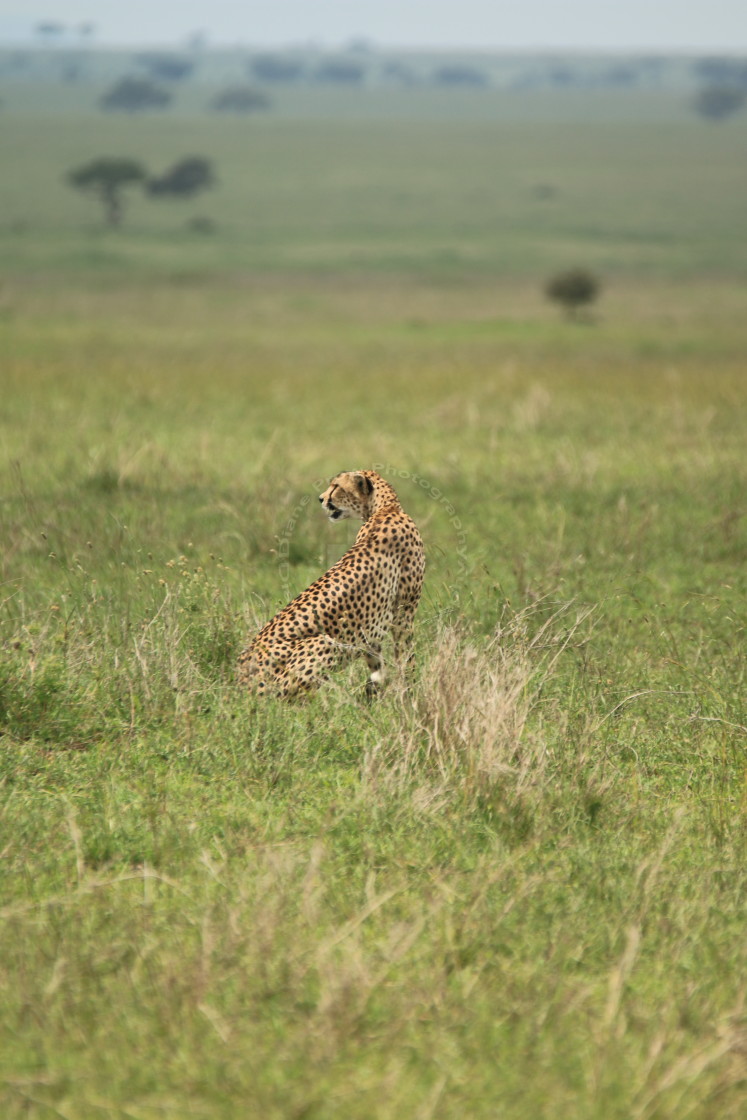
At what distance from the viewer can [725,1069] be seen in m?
3.02

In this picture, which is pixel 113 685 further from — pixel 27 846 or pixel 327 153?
pixel 327 153

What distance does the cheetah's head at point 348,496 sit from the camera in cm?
595

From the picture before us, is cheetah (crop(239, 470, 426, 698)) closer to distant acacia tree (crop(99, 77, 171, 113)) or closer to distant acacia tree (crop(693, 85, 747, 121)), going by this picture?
distant acacia tree (crop(99, 77, 171, 113))

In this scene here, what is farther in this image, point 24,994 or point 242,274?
point 242,274

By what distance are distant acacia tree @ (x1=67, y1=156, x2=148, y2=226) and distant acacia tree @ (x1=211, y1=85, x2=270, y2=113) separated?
6473 cm

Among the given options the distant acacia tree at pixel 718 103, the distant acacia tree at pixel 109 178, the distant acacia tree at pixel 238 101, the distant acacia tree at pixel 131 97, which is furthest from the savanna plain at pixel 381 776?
the distant acacia tree at pixel 718 103

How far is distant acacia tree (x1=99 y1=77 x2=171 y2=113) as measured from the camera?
358 feet

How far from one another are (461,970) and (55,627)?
3229 millimetres

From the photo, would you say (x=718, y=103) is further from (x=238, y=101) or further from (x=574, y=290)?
(x=574, y=290)

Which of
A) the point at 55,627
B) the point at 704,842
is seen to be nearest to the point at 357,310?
the point at 55,627

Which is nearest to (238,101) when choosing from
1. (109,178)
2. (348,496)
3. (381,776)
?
(109,178)

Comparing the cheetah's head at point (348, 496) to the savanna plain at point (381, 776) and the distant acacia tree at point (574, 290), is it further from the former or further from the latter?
the distant acacia tree at point (574, 290)

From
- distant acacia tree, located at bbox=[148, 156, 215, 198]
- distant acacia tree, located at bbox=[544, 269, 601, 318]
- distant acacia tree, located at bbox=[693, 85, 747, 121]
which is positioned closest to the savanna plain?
distant acacia tree, located at bbox=[544, 269, 601, 318]

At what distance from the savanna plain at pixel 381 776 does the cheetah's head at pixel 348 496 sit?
0.63 meters
